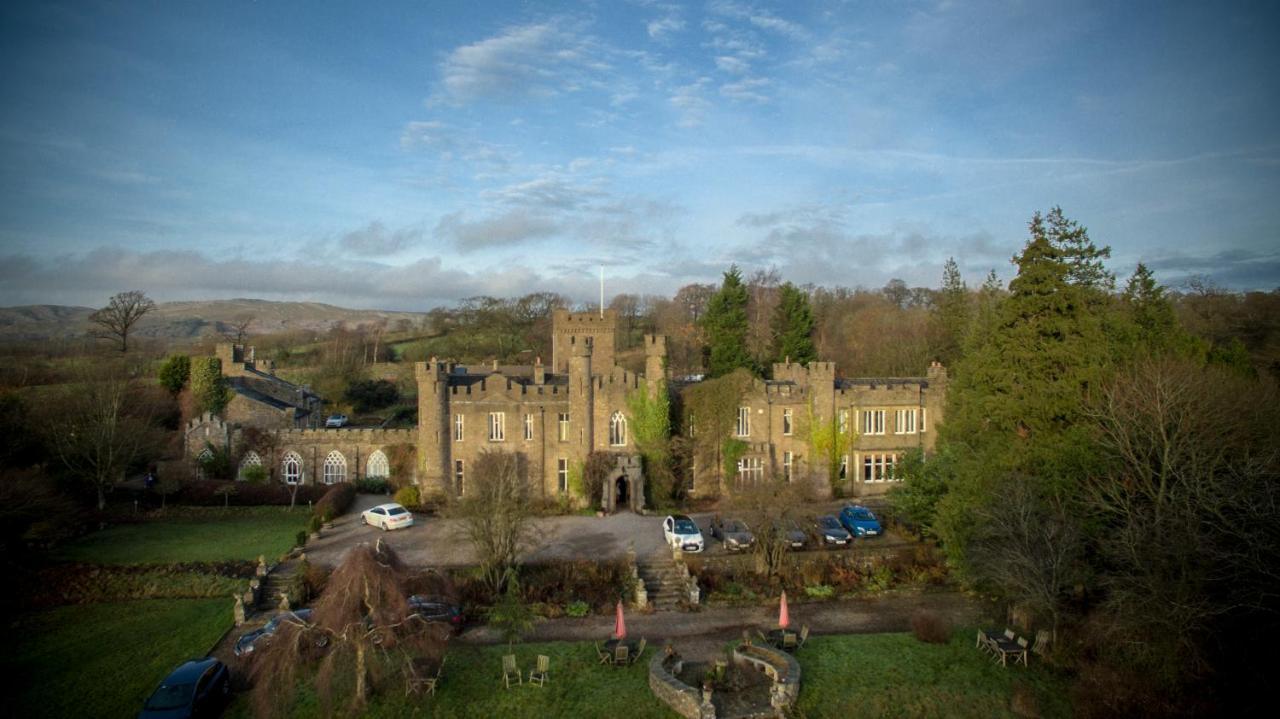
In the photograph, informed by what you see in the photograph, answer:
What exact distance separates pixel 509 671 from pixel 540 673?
0.85 metres

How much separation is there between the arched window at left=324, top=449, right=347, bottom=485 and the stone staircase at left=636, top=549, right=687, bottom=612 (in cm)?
1996

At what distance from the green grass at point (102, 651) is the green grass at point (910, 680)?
17.8 metres

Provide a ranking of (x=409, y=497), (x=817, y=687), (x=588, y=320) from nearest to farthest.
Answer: (x=817, y=687) → (x=409, y=497) → (x=588, y=320)

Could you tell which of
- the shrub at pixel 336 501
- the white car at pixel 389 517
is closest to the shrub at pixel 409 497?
the white car at pixel 389 517

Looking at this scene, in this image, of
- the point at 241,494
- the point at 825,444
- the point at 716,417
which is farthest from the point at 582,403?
the point at 241,494

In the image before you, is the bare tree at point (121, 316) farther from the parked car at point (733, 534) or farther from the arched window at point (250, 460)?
the parked car at point (733, 534)

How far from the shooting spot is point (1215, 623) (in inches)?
596

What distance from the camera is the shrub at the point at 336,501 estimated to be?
1185 inches

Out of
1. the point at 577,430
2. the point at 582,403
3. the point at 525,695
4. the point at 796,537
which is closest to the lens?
the point at 525,695

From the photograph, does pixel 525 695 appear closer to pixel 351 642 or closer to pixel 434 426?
pixel 351 642

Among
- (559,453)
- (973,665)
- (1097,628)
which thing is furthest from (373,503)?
(1097,628)

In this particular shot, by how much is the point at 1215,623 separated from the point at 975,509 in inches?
260

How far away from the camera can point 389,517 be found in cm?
2930

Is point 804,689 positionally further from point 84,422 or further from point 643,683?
point 84,422
